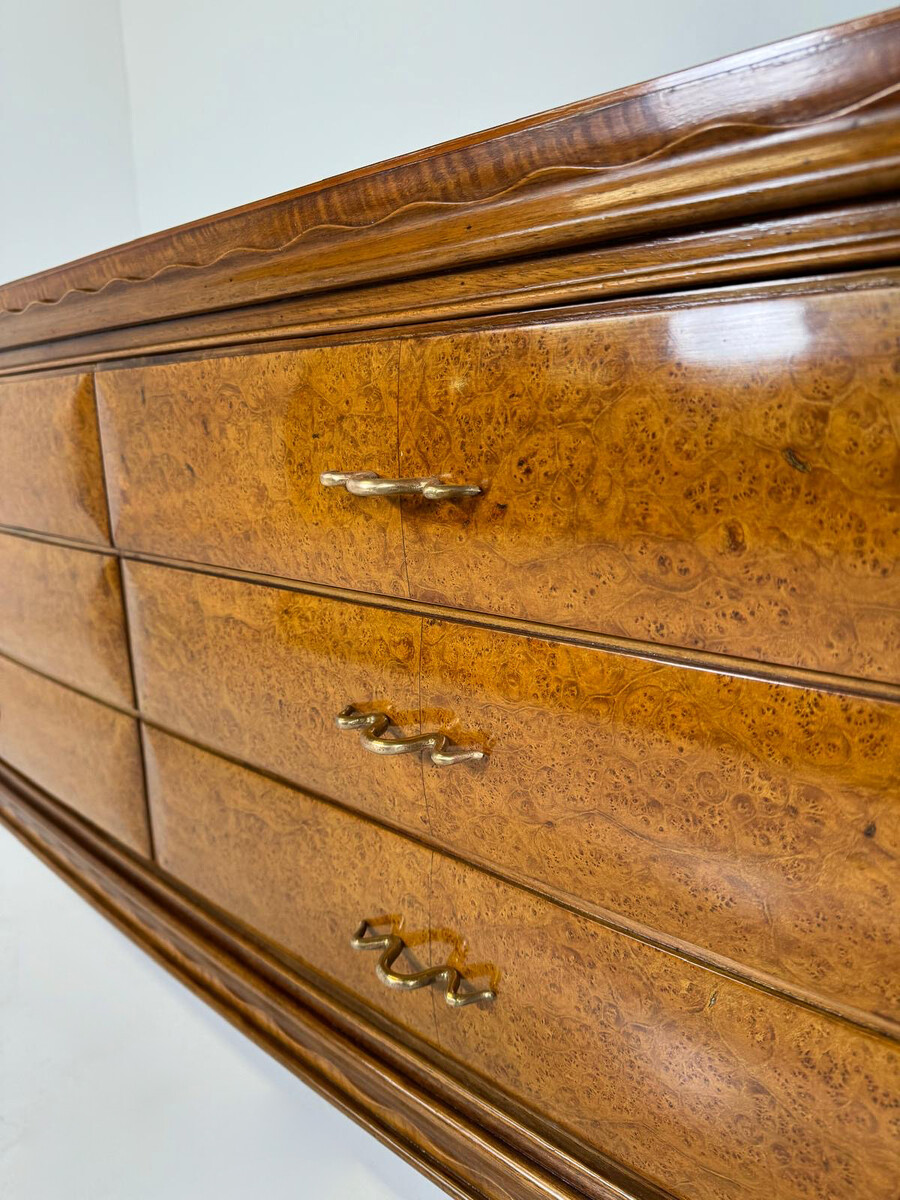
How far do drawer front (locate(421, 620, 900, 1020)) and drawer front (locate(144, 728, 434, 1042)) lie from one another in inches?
4.5

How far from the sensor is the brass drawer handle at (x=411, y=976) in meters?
0.60

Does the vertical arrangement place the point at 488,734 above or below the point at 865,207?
below

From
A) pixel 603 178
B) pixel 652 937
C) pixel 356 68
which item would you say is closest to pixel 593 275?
pixel 603 178

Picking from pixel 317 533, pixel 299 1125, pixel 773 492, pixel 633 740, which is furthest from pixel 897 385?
pixel 299 1125

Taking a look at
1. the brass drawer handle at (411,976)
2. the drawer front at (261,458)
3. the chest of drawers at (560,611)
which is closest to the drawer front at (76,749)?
the chest of drawers at (560,611)

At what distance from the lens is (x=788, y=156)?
1.18 feet

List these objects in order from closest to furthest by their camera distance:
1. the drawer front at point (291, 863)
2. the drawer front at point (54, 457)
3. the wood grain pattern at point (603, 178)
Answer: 1. the wood grain pattern at point (603, 178)
2. the drawer front at point (291, 863)
3. the drawer front at point (54, 457)

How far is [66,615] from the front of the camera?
1009 mm

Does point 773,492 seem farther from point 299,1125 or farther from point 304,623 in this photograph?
point 299,1125

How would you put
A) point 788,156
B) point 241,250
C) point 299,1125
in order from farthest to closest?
1. point 299,1125
2. point 241,250
3. point 788,156

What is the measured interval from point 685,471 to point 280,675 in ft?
1.40

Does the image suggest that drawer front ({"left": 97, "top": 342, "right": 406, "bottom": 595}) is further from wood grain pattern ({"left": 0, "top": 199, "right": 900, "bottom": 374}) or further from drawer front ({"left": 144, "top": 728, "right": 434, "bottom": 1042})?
drawer front ({"left": 144, "top": 728, "right": 434, "bottom": 1042})

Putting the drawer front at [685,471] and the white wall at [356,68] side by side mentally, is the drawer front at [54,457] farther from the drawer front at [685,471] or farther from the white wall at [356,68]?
the white wall at [356,68]

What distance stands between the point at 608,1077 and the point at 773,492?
412 millimetres
